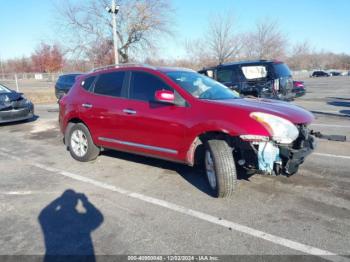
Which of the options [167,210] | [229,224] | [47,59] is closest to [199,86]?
[167,210]

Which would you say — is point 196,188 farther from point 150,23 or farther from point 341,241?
point 150,23

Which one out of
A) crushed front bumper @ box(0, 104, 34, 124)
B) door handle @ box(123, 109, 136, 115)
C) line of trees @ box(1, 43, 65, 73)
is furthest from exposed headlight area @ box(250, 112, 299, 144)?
line of trees @ box(1, 43, 65, 73)

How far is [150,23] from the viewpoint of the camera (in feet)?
94.1

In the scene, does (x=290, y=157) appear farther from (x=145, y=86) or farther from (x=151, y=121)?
(x=145, y=86)

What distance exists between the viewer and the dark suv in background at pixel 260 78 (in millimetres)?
9641

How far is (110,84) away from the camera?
5.55 meters

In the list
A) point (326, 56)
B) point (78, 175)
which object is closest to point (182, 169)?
point (78, 175)

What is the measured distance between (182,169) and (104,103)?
175cm

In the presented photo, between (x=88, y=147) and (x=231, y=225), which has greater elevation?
(x=88, y=147)

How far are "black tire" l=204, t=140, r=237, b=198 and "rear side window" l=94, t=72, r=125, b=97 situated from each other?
2093mm

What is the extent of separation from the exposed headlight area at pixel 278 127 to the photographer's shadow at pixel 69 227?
2.22 metres

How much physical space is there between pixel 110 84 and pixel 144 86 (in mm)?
841

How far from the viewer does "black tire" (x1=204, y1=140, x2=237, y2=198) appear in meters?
3.94

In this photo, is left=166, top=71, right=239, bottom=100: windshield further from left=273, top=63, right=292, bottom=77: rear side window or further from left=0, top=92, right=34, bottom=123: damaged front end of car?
left=0, top=92, right=34, bottom=123: damaged front end of car
